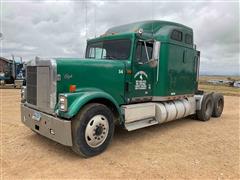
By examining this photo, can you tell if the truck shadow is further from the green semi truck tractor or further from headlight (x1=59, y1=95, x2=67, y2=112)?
headlight (x1=59, y1=95, x2=67, y2=112)

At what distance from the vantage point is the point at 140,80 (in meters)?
5.71

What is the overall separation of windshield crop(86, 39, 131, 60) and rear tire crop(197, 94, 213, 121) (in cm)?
426

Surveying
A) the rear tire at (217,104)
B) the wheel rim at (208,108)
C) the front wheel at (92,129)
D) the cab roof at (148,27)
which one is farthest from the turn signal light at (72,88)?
the rear tire at (217,104)

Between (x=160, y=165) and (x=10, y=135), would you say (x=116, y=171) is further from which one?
(x=10, y=135)

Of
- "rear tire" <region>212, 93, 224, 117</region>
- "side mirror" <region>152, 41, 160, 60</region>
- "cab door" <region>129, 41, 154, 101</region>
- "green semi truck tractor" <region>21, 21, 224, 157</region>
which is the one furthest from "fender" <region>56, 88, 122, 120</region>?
"rear tire" <region>212, 93, 224, 117</region>

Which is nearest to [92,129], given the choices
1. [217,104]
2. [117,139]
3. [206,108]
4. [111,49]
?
[117,139]

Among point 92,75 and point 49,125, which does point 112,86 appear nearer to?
point 92,75

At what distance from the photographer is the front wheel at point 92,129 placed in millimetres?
4094

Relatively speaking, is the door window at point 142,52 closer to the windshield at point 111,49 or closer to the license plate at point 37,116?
the windshield at point 111,49

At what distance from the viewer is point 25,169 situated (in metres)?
3.71

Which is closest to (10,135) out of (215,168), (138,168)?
(138,168)

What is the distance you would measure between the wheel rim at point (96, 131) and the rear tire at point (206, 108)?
15.8ft

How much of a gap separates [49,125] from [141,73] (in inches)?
106

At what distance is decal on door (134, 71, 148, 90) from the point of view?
5.60 meters
